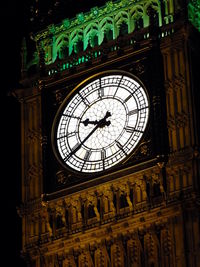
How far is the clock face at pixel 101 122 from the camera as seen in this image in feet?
116

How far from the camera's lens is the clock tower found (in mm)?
34438

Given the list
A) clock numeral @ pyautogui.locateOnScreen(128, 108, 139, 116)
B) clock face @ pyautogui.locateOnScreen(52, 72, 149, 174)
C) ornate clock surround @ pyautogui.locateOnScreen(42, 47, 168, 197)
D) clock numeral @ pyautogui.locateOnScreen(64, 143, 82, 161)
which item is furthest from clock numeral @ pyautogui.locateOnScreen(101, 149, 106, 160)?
clock numeral @ pyautogui.locateOnScreen(128, 108, 139, 116)

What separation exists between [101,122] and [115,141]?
0.62 metres

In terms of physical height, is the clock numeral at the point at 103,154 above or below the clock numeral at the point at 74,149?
below

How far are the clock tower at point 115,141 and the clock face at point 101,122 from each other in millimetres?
21

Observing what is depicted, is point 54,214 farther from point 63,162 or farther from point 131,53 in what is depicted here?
point 131,53

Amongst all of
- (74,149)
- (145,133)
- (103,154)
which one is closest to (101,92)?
(74,149)

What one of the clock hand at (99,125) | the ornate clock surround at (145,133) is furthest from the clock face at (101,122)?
the ornate clock surround at (145,133)

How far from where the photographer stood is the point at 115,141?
35594 mm

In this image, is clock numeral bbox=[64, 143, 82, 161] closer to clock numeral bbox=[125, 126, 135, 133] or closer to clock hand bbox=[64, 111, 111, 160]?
clock hand bbox=[64, 111, 111, 160]

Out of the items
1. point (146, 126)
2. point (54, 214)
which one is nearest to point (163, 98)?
point (146, 126)

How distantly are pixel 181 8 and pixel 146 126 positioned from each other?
2856 mm

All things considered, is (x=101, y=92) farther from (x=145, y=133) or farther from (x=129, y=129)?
(x=145, y=133)

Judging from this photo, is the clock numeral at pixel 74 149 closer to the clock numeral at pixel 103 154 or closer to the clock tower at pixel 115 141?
the clock tower at pixel 115 141
